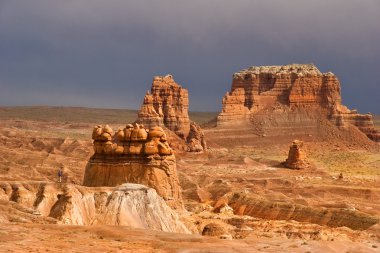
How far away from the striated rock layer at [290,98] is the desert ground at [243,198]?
12.0 feet

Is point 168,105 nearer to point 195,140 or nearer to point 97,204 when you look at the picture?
point 195,140

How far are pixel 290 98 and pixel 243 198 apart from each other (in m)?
65.9

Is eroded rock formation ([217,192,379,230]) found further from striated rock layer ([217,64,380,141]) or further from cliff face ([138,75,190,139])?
striated rock layer ([217,64,380,141])

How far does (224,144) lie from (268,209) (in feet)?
201

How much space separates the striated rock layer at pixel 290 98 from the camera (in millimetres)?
115125

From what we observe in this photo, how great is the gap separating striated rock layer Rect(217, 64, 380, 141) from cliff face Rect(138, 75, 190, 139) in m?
15.2

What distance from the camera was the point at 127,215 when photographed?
3322 centimetres

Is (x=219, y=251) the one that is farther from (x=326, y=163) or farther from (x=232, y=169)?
(x=326, y=163)

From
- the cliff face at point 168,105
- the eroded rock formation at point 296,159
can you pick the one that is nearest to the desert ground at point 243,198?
the eroded rock formation at point 296,159

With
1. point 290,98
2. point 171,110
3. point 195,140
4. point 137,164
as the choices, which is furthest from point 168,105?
point 137,164

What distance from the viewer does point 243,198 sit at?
52.6 m

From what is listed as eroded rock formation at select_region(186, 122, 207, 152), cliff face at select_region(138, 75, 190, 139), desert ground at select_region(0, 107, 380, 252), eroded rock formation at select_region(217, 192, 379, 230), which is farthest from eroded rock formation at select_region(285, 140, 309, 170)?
eroded rock formation at select_region(217, 192, 379, 230)

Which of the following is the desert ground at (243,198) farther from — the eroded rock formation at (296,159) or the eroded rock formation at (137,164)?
the eroded rock formation at (137,164)

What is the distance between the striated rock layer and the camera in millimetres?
115125
